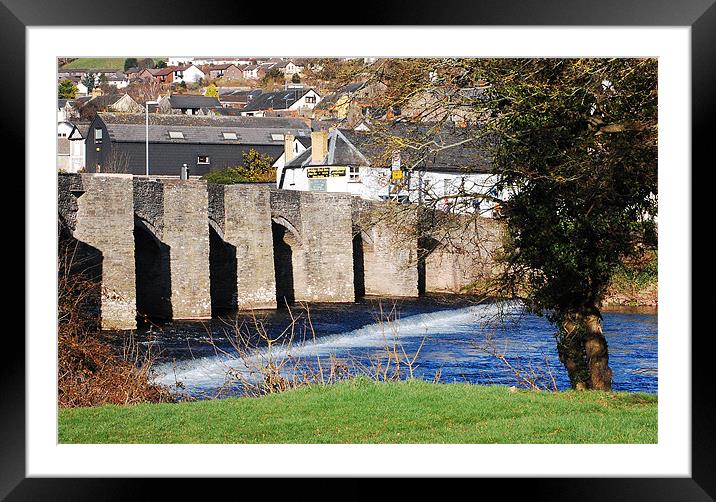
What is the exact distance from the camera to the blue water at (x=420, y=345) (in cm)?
1445

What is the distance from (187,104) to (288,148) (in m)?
4.15

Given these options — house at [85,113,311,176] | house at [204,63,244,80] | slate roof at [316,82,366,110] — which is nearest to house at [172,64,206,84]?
house at [204,63,244,80]

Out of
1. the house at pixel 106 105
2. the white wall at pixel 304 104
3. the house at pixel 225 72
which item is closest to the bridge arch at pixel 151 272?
the house at pixel 106 105

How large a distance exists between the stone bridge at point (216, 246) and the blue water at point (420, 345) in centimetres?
99

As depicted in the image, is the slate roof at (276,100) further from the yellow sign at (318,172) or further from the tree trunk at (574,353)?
the tree trunk at (574,353)

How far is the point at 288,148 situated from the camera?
31.2 meters

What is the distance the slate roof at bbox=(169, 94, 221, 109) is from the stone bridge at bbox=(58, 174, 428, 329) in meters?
7.15

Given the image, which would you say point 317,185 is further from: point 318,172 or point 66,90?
point 66,90

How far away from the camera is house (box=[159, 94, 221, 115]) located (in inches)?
1245

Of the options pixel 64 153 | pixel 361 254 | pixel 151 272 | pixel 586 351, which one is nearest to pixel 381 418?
pixel 586 351

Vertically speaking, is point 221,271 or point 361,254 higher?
point 361,254

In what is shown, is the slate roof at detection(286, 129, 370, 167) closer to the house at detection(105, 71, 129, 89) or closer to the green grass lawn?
the house at detection(105, 71, 129, 89)
